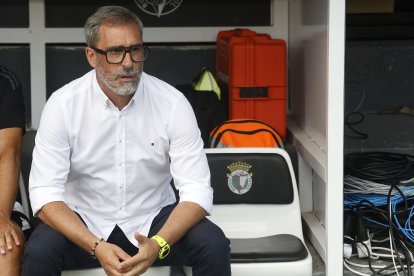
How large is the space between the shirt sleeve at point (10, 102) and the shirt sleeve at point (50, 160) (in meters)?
0.33

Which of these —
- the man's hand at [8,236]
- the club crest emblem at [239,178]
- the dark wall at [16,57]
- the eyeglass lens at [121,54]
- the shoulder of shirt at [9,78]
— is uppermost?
the dark wall at [16,57]

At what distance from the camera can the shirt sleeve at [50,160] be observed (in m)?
3.39

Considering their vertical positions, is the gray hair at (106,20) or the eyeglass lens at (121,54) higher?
the gray hair at (106,20)

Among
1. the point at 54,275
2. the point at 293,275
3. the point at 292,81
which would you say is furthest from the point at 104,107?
the point at 292,81

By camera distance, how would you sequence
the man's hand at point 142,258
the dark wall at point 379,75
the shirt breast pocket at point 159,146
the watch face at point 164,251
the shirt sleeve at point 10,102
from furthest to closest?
the dark wall at point 379,75
the shirt sleeve at point 10,102
the shirt breast pocket at point 159,146
the watch face at point 164,251
the man's hand at point 142,258

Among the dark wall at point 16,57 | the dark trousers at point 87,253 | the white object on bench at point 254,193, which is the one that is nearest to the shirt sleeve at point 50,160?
the dark trousers at point 87,253

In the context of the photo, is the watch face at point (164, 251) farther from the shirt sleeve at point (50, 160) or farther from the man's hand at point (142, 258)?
the shirt sleeve at point (50, 160)

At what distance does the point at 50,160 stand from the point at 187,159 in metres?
0.50

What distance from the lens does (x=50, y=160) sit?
339 centimetres

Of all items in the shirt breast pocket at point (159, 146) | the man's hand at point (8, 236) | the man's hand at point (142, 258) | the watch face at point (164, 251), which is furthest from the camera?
the shirt breast pocket at point (159, 146)

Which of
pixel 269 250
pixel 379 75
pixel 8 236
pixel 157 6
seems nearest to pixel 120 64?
pixel 8 236

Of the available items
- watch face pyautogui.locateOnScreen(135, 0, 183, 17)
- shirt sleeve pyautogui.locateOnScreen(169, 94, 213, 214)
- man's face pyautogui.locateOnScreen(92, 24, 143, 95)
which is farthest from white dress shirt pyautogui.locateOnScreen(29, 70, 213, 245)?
watch face pyautogui.locateOnScreen(135, 0, 183, 17)

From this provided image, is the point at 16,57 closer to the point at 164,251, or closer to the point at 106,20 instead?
the point at 106,20

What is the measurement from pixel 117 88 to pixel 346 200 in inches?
59.5
